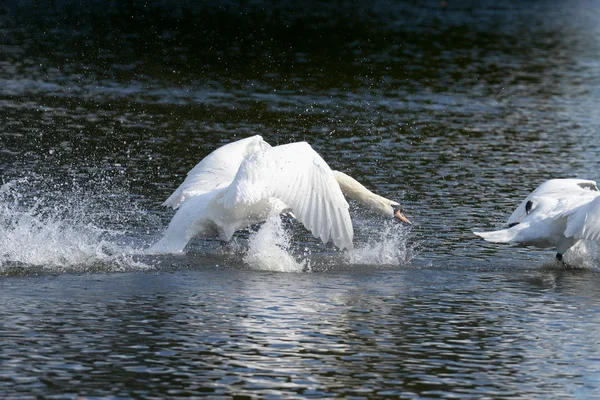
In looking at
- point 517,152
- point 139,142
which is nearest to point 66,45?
point 139,142

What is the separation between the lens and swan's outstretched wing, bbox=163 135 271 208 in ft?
42.4

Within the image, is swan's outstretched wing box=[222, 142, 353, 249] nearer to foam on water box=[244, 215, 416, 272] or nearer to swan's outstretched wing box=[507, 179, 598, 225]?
foam on water box=[244, 215, 416, 272]

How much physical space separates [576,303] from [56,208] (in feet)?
19.9

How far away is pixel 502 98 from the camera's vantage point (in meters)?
28.1

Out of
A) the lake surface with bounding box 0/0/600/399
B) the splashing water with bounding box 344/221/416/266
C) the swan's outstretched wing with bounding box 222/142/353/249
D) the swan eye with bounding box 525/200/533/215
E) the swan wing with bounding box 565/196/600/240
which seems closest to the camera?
the lake surface with bounding box 0/0/600/399

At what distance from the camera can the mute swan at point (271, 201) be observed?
11.4m

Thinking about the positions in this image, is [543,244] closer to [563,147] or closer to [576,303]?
[576,303]

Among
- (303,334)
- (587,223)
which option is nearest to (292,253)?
(587,223)

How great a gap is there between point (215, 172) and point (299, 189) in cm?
191

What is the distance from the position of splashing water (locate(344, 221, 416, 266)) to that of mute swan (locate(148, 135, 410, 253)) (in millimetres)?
776

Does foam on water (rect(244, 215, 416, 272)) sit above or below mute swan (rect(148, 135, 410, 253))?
below

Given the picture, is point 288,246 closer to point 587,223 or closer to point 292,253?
point 292,253

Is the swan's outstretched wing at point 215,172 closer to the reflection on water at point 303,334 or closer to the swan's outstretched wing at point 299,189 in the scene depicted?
the swan's outstretched wing at point 299,189

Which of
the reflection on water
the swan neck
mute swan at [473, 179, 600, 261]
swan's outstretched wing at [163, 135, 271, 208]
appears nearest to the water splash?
mute swan at [473, 179, 600, 261]
